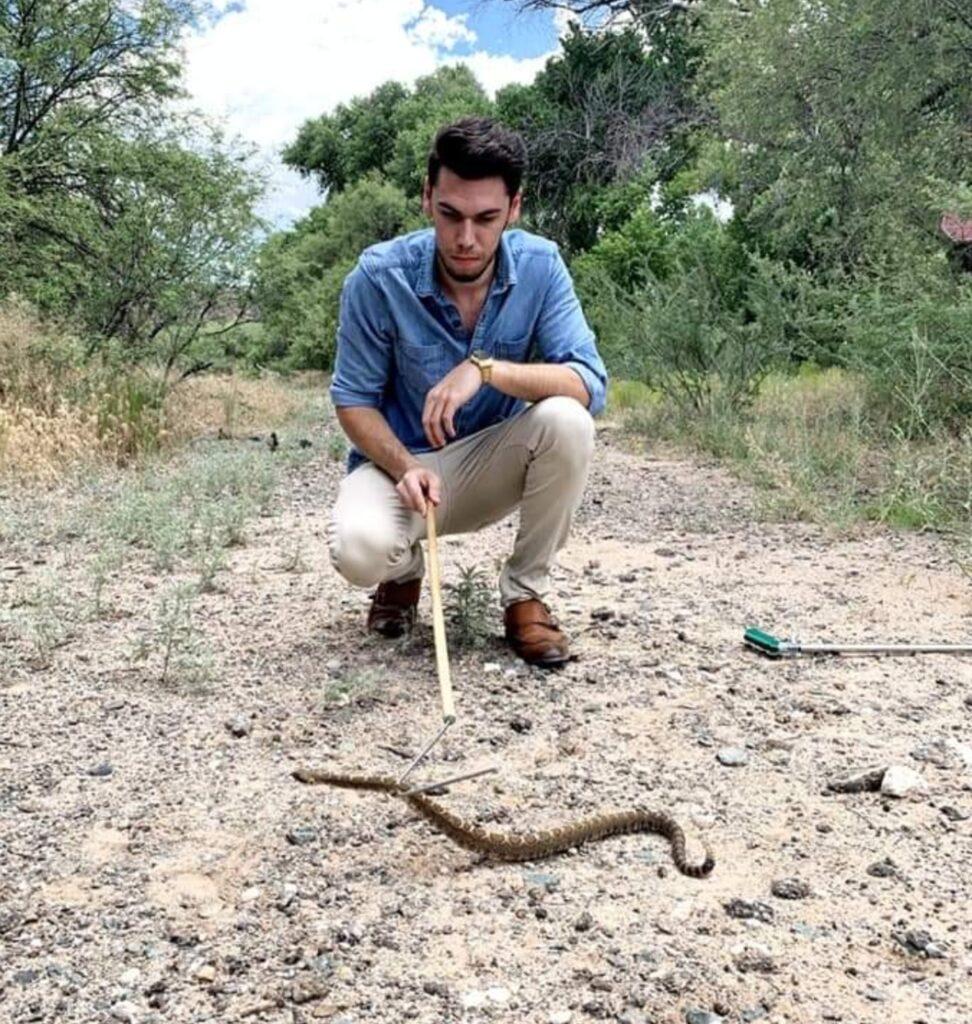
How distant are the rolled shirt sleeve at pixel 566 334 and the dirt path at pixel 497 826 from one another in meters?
0.83

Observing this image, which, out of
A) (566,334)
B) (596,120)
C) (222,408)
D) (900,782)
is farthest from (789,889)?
(596,120)

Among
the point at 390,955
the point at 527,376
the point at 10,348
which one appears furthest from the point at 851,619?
the point at 10,348

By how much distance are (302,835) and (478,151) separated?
5.83 ft

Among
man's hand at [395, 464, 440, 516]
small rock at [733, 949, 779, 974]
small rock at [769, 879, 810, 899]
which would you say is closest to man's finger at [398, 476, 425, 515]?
man's hand at [395, 464, 440, 516]

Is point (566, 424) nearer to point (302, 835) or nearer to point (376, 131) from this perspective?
point (302, 835)

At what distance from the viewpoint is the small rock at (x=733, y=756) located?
252 cm

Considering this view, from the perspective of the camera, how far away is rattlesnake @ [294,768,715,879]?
2.10 metres

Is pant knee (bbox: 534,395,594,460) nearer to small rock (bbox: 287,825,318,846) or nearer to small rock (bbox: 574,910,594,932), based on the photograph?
small rock (bbox: 287,825,318,846)

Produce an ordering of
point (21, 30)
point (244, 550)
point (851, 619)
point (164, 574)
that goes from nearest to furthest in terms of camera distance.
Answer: point (851, 619)
point (164, 574)
point (244, 550)
point (21, 30)

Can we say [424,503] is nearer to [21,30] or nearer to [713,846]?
[713,846]

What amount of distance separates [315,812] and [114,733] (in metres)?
0.71

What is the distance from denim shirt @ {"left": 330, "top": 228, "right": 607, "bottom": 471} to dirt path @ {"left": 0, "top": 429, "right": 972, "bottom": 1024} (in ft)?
2.77

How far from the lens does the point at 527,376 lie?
305cm

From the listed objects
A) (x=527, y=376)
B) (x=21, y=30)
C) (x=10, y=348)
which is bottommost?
(x=10, y=348)
